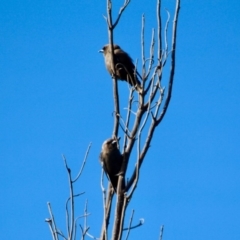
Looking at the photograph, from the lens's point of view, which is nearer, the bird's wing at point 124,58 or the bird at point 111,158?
the bird at point 111,158

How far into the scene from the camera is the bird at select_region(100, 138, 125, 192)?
413 cm

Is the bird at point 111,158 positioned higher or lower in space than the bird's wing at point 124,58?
lower

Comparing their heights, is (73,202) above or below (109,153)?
below

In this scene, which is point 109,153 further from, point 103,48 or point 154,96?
point 103,48

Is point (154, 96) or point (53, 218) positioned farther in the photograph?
point (154, 96)

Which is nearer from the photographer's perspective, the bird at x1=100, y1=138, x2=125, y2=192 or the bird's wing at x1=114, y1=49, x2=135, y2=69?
the bird at x1=100, y1=138, x2=125, y2=192

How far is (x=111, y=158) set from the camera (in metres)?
4.75

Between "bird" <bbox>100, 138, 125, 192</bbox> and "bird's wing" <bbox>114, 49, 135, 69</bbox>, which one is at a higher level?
"bird's wing" <bbox>114, 49, 135, 69</bbox>

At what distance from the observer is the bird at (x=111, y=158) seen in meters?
4.13

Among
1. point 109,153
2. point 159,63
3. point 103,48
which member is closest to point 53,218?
point 159,63

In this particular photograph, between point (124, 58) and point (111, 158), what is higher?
point (124, 58)

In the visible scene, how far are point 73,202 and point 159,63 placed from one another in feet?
3.08

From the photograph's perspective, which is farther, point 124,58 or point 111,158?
point 124,58

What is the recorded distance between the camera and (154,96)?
357 cm
